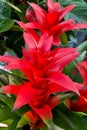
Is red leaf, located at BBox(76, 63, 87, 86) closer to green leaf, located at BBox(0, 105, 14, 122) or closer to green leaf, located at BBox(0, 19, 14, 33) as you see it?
green leaf, located at BBox(0, 105, 14, 122)

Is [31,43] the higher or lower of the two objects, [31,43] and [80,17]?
the higher

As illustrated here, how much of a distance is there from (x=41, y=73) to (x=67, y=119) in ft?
0.52

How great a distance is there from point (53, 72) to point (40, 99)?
0.09m

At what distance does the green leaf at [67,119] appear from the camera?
709 mm

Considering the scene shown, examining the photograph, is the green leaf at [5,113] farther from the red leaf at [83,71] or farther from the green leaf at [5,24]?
the green leaf at [5,24]

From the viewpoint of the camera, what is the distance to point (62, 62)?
0.63 meters

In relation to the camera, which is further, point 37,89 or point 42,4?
point 42,4

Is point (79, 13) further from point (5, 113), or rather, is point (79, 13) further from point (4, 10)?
point (5, 113)

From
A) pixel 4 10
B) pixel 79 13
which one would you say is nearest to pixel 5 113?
pixel 4 10

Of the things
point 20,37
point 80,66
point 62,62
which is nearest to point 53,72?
point 62,62

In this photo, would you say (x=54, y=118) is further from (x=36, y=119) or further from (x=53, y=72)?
(x=53, y=72)

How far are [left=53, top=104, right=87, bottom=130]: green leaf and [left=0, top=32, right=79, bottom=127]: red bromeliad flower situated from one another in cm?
6

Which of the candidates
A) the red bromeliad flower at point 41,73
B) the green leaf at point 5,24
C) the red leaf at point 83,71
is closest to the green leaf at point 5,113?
the red bromeliad flower at point 41,73

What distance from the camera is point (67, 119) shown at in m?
0.72
